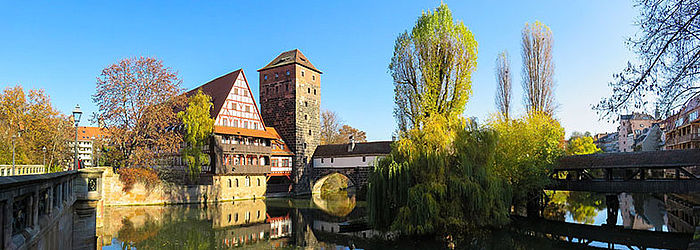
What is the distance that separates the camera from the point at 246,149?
3247cm

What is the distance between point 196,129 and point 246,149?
4725 millimetres

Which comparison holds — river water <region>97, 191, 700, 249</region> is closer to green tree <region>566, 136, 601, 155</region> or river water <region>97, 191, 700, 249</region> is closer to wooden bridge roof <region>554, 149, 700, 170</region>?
wooden bridge roof <region>554, 149, 700, 170</region>

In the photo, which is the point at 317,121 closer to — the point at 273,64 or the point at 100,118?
the point at 273,64

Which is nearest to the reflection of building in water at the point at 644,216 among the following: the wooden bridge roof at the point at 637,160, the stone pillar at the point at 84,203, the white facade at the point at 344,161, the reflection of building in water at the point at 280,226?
the wooden bridge roof at the point at 637,160

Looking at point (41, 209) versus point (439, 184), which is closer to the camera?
point (41, 209)

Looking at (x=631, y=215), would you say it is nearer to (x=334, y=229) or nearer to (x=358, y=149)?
(x=334, y=229)

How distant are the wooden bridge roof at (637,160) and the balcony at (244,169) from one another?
21.2 metres

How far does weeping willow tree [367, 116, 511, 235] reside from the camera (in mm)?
14477

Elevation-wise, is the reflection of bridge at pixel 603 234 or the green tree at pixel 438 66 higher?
the green tree at pixel 438 66

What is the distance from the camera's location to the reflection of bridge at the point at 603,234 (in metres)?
14.7

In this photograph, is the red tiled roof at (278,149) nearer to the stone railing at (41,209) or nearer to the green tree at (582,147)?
the stone railing at (41,209)

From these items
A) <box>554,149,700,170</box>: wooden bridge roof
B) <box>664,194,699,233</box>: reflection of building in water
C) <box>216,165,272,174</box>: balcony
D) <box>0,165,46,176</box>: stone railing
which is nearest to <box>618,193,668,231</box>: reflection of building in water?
<box>664,194,699,233</box>: reflection of building in water

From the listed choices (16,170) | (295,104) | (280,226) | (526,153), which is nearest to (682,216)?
(526,153)

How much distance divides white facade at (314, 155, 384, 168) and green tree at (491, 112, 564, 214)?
1388 cm
